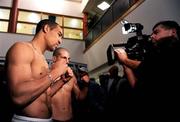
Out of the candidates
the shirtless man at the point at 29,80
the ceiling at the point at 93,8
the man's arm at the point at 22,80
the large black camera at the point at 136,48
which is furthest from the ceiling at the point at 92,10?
the man's arm at the point at 22,80

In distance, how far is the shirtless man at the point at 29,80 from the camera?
1.32 metres

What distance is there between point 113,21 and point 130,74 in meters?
4.18

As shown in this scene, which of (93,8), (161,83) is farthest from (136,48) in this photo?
(93,8)

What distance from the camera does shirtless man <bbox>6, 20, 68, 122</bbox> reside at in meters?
1.32

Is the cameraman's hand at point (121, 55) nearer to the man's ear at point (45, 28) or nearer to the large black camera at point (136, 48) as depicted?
the large black camera at point (136, 48)

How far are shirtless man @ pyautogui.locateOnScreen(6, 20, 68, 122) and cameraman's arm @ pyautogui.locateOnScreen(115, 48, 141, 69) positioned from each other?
0.56m

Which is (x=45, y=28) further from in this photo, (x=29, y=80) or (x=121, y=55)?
(x=121, y=55)

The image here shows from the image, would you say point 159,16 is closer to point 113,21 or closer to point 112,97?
point 112,97

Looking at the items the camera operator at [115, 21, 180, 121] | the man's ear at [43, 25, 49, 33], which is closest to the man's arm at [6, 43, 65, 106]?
the man's ear at [43, 25, 49, 33]

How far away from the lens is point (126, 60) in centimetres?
184

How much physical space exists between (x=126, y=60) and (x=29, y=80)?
2.89 feet

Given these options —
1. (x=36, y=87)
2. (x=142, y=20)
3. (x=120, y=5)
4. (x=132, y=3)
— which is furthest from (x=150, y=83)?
(x=120, y=5)

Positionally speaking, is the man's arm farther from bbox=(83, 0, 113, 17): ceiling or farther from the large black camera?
bbox=(83, 0, 113, 17): ceiling

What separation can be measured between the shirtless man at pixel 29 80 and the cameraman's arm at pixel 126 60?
562 mm
